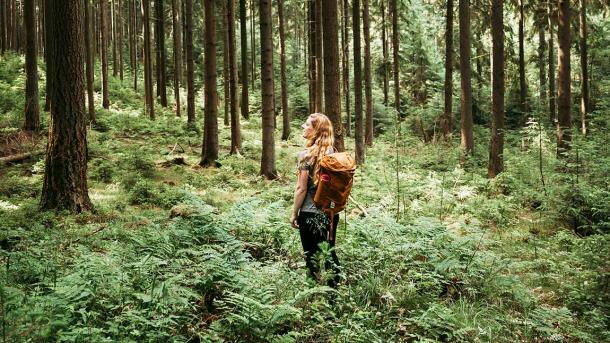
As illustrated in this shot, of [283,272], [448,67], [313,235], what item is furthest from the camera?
[448,67]

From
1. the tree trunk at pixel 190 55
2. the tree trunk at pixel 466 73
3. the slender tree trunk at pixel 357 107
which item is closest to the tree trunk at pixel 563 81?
the tree trunk at pixel 466 73

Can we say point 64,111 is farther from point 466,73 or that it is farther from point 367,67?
point 367,67

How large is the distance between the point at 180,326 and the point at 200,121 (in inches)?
850

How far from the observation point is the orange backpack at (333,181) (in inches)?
204

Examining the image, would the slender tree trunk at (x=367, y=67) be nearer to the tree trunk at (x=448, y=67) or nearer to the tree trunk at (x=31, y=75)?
the tree trunk at (x=448, y=67)

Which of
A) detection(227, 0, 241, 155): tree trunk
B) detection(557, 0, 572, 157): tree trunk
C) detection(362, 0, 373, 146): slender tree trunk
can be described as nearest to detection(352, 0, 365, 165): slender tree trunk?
detection(362, 0, 373, 146): slender tree trunk

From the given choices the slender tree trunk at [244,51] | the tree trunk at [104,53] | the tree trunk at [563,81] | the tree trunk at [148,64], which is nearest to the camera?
the tree trunk at [563,81]

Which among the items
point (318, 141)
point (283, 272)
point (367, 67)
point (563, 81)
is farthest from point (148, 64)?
point (283, 272)

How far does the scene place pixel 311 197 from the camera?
5.38 metres

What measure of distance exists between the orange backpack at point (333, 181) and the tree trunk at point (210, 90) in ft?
35.7

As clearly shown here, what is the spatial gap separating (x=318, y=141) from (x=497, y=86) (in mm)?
11326

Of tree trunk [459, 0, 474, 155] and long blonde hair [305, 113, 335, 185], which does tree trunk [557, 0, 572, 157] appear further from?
long blonde hair [305, 113, 335, 185]

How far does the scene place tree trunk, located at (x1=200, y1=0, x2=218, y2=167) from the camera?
1546cm

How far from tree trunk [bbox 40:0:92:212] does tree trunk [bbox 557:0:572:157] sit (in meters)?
13.5
